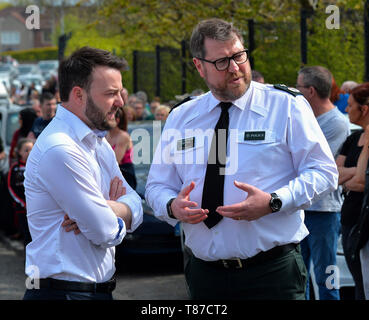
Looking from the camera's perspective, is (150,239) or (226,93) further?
(150,239)

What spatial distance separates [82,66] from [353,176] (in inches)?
104

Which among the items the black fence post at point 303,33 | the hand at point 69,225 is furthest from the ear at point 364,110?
the black fence post at point 303,33

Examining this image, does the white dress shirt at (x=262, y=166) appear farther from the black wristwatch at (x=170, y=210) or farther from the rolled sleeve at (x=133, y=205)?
the rolled sleeve at (x=133, y=205)

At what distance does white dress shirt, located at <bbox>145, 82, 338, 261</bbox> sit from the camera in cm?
374

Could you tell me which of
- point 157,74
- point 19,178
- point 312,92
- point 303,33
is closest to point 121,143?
point 312,92

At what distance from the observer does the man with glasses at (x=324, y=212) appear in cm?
606

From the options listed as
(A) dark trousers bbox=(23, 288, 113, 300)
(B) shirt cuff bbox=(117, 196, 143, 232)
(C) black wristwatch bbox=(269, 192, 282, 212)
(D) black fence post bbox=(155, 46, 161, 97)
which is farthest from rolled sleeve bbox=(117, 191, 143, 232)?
(D) black fence post bbox=(155, 46, 161, 97)

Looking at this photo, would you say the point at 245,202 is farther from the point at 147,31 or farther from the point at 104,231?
the point at 147,31

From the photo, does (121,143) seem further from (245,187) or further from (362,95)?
(245,187)

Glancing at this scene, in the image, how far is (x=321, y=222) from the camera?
6.06 metres

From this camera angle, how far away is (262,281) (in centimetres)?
376

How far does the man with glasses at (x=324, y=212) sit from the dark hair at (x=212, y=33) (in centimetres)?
242

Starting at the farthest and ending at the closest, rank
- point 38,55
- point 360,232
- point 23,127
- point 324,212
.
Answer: point 38,55 → point 23,127 → point 324,212 → point 360,232

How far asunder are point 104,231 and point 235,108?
1060mm
